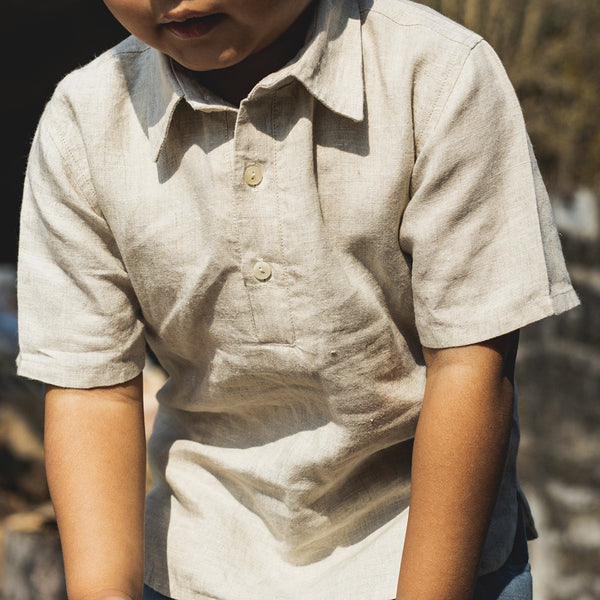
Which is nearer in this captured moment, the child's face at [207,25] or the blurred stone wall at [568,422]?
the child's face at [207,25]

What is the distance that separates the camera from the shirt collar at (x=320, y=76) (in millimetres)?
1009

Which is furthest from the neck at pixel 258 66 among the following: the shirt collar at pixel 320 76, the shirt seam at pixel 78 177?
the shirt seam at pixel 78 177

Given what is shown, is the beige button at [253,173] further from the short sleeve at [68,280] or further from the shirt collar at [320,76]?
the short sleeve at [68,280]

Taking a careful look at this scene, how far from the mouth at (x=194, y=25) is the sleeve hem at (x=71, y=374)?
42cm

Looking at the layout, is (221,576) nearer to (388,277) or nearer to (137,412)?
(137,412)

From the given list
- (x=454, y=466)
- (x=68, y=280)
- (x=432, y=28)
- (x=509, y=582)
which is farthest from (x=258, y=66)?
(x=509, y=582)

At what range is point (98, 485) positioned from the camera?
3.78ft

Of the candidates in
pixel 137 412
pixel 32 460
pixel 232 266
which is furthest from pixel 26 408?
pixel 232 266

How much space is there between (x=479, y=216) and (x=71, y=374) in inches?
20.4

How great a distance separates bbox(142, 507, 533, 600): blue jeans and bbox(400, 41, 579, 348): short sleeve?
0.36 m

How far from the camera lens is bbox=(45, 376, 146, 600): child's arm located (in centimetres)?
112

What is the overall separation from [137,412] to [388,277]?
37cm

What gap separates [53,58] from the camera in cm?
497

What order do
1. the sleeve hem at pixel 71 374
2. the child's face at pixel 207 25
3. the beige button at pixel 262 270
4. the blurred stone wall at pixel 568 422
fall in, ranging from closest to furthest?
the child's face at pixel 207 25 < the beige button at pixel 262 270 < the sleeve hem at pixel 71 374 < the blurred stone wall at pixel 568 422
